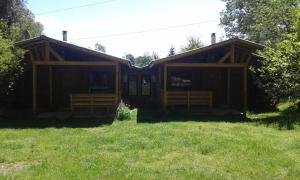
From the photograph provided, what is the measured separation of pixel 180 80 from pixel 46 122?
8539 millimetres

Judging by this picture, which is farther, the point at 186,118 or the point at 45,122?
the point at 186,118

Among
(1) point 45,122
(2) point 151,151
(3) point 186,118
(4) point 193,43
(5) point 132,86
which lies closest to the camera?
(2) point 151,151

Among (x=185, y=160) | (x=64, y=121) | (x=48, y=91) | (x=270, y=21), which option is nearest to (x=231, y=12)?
(x=270, y=21)

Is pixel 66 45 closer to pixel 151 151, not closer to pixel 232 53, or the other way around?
pixel 232 53

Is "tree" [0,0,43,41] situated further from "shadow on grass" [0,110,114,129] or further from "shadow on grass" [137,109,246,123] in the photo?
"shadow on grass" [137,109,246,123]

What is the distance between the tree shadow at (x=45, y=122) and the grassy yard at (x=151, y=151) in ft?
0.25

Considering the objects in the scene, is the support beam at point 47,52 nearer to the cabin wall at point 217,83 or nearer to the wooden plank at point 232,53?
the cabin wall at point 217,83

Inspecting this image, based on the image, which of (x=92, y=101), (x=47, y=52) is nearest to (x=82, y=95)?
(x=92, y=101)

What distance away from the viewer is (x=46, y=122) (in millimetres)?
15688

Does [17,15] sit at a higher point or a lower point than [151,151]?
higher

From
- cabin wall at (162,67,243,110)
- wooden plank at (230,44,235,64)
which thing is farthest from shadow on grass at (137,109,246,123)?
cabin wall at (162,67,243,110)

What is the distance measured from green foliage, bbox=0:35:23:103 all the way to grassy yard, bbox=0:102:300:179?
2.74 m

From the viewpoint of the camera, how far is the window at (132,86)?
93.8 feet

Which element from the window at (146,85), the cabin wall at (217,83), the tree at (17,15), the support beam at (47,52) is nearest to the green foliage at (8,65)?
the support beam at (47,52)
